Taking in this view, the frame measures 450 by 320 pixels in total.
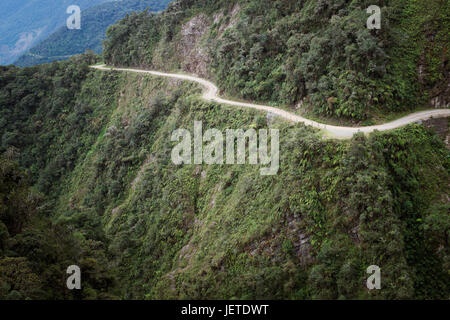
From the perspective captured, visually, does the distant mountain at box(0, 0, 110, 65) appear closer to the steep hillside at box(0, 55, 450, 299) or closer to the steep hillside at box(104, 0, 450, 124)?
the steep hillside at box(104, 0, 450, 124)

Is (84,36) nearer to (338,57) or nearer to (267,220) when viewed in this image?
(338,57)


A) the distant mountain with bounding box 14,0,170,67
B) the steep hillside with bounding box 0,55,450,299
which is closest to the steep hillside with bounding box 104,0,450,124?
the steep hillside with bounding box 0,55,450,299

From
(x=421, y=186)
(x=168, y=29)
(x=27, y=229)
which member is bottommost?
(x=27, y=229)

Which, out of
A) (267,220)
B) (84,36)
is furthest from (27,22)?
(267,220)
